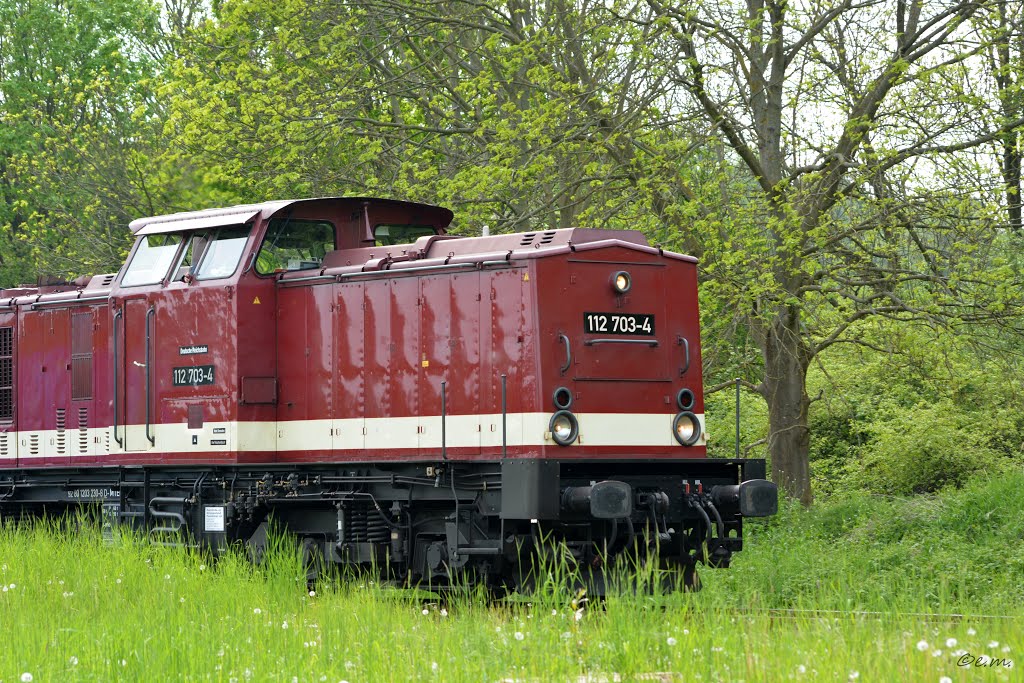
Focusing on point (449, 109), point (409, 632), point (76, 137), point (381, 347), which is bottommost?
point (409, 632)

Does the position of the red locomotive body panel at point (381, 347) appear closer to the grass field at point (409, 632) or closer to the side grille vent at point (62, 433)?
the side grille vent at point (62, 433)

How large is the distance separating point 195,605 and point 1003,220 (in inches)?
357

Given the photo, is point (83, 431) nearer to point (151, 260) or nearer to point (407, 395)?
point (151, 260)

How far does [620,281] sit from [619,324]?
0.35 m

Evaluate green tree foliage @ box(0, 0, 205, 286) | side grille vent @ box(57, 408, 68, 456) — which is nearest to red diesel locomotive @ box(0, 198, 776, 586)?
side grille vent @ box(57, 408, 68, 456)

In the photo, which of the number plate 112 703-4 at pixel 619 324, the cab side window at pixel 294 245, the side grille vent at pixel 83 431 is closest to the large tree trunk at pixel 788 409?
the number plate 112 703-4 at pixel 619 324

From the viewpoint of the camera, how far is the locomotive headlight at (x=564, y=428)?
9.88 metres

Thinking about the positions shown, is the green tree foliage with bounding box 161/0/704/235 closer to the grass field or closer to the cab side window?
the cab side window

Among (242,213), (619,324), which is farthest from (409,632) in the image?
(242,213)

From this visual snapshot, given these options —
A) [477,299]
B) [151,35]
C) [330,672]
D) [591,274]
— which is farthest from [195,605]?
[151,35]

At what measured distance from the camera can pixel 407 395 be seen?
35.5ft

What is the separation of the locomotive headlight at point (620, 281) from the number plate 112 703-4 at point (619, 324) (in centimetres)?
21

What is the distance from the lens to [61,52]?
3766cm

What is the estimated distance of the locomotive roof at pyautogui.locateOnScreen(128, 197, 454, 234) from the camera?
37.7 ft
